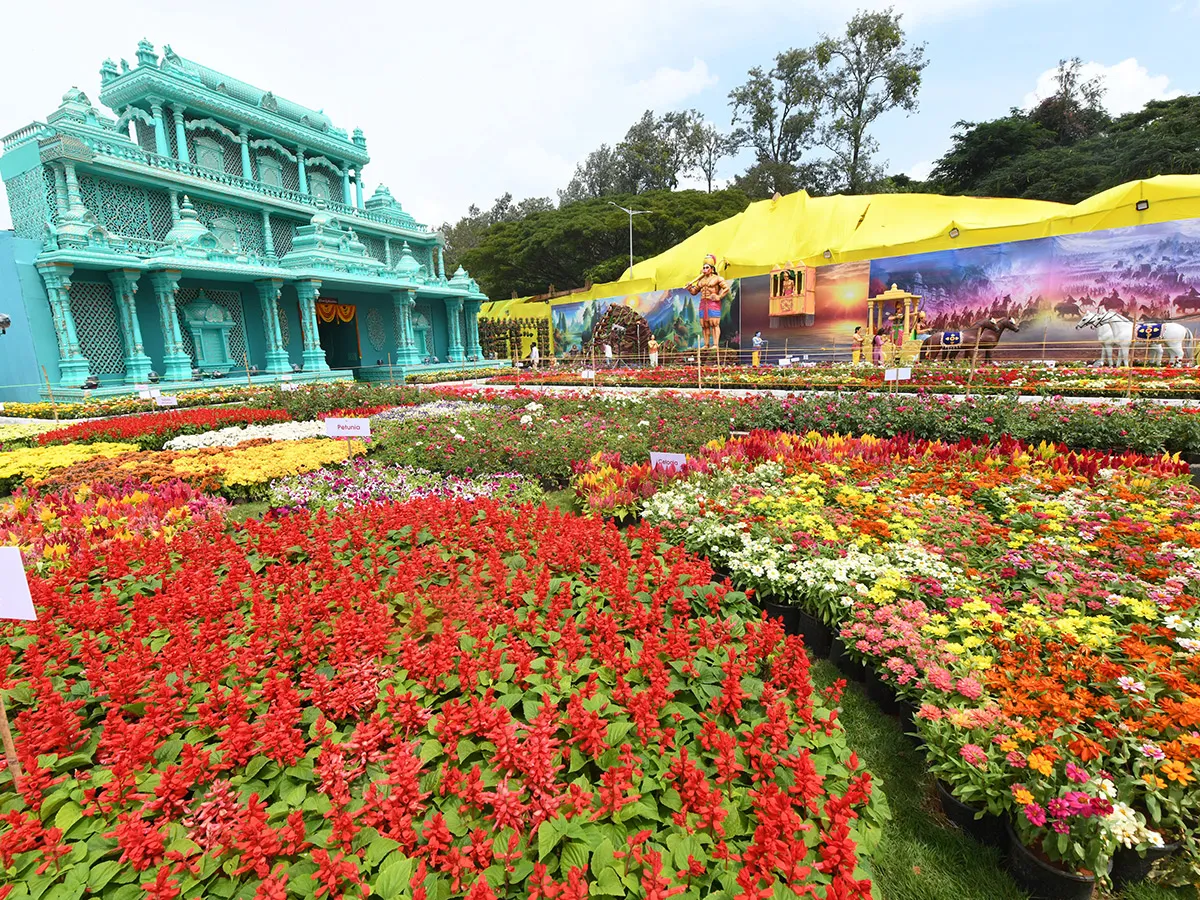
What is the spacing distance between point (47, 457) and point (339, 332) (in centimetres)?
1958

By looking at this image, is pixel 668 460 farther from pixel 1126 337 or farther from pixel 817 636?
pixel 1126 337

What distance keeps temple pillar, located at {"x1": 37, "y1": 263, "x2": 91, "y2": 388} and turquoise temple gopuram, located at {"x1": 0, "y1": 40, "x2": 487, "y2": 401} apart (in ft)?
0.12

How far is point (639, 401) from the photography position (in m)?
10.3

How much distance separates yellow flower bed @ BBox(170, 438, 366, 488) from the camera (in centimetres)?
640

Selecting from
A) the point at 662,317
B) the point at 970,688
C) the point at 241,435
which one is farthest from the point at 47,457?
the point at 662,317

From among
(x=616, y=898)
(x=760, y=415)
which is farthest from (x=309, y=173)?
(x=616, y=898)

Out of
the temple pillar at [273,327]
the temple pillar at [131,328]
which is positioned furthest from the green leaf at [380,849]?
the temple pillar at [273,327]

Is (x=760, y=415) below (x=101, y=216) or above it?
below

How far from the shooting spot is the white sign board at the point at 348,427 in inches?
252

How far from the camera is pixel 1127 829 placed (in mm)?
1832

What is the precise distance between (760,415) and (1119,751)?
21.7ft

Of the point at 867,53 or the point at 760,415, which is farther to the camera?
the point at 867,53

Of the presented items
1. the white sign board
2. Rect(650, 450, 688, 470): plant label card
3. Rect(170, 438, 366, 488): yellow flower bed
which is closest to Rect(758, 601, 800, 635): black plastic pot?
Rect(650, 450, 688, 470): plant label card

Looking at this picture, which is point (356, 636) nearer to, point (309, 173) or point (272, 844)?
point (272, 844)
